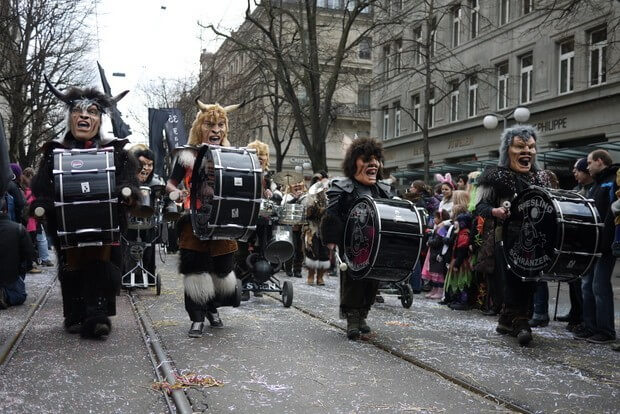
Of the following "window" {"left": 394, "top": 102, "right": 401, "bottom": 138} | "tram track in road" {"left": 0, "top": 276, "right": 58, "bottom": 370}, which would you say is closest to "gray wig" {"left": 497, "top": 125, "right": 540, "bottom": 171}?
"tram track in road" {"left": 0, "top": 276, "right": 58, "bottom": 370}

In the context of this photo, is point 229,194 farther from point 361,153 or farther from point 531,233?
point 531,233

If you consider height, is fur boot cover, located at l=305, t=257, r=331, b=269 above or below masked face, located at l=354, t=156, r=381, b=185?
below

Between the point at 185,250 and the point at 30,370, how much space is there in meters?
2.23

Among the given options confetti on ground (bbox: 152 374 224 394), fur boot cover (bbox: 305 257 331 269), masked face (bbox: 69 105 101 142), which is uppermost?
masked face (bbox: 69 105 101 142)

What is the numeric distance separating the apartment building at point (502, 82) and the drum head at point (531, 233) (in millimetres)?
13108

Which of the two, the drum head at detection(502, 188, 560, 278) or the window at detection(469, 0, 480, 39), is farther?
the window at detection(469, 0, 480, 39)

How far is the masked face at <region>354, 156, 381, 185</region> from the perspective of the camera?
7.27 meters

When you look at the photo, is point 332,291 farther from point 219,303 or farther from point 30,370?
point 30,370

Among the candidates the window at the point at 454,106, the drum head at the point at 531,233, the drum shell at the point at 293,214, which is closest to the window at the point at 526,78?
the window at the point at 454,106

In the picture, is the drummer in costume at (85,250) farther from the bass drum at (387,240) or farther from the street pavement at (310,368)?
the bass drum at (387,240)

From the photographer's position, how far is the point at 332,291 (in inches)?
472

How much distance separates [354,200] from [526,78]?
24.1 meters

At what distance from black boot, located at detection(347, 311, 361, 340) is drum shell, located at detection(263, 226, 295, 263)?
340 centimetres

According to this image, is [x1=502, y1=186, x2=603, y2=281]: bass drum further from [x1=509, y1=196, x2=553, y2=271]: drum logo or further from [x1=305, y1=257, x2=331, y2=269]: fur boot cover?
[x1=305, y1=257, x2=331, y2=269]: fur boot cover
